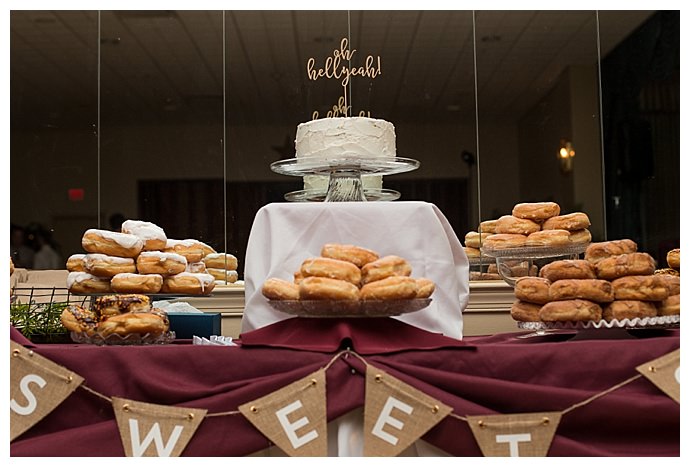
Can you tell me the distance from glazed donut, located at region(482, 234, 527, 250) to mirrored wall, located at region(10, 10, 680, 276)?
2.54 metres

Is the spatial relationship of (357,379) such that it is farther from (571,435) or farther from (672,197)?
(672,197)

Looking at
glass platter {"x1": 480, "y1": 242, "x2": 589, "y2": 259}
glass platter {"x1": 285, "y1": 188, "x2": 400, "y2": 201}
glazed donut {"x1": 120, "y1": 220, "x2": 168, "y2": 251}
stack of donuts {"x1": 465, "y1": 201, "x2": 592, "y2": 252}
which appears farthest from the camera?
glass platter {"x1": 285, "y1": 188, "x2": 400, "y2": 201}

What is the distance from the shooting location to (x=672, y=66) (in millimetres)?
6125

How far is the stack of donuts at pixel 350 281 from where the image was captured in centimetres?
193

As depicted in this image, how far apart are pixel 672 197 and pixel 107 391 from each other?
5124 millimetres

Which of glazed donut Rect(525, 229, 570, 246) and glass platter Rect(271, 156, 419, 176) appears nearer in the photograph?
glass platter Rect(271, 156, 419, 176)

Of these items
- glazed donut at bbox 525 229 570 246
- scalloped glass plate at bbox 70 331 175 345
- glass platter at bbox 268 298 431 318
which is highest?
glazed donut at bbox 525 229 570 246

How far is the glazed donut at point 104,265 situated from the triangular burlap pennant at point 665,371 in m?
1.42

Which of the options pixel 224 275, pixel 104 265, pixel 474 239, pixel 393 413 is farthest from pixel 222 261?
pixel 393 413

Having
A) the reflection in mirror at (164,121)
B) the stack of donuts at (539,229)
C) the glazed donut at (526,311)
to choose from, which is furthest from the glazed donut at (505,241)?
the reflection in mirror at (164,121)

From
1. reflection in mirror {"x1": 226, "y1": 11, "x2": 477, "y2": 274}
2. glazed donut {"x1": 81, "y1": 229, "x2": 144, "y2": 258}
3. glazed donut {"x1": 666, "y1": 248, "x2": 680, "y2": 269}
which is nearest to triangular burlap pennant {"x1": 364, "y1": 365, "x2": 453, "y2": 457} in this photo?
glazed donut {"x1": 81, "y1": 229, "x2": 144, "y2": 258}

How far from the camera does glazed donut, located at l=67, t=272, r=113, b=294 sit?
2307 millimetres

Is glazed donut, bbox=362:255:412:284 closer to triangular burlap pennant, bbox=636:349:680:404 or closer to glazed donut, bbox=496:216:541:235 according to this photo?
triangular burlap pennant, bbox=636:349:680:404

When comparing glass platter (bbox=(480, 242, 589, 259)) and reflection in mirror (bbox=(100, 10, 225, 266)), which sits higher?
reflection in mirror (bbox=(100, 10, 225, 266))
